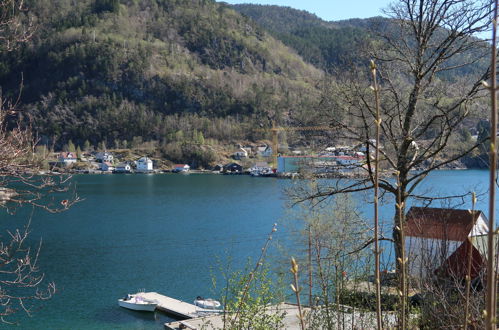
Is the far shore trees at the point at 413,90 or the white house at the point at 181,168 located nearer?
the far shore trees at the point at 413,90

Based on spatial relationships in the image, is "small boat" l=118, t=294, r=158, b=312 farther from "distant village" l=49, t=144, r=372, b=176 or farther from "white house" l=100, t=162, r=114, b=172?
"white house" l=100, t=162, r=114, b=172

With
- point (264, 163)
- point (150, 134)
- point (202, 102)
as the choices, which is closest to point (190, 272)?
point (264, 163)

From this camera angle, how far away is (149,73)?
128875 mm

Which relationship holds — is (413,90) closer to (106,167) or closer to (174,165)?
(106,167)

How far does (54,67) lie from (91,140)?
97.0 feet

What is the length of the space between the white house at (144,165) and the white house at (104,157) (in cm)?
692

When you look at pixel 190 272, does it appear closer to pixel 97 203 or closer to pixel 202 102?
pixel 97 203

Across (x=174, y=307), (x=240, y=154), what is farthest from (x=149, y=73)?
(x=174, y=307)

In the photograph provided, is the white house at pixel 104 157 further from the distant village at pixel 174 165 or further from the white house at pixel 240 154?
the white house at pixel 240 154

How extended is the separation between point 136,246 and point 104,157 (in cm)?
7484

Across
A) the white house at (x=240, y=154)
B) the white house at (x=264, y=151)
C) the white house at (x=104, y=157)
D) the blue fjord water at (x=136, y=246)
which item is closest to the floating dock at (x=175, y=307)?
the blue fjord water at (x=136, y=246)

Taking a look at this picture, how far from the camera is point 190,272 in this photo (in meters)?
22.9

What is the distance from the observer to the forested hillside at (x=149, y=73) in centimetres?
11694

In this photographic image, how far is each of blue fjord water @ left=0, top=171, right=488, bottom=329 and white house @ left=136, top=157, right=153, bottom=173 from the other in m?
42.4
